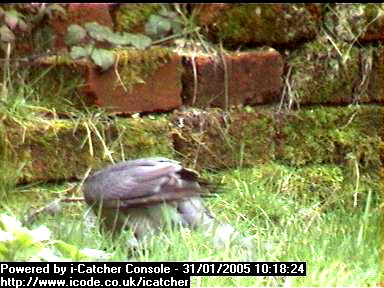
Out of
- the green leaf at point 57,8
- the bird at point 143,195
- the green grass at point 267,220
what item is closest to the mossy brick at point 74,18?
the green leaf at point 57,8

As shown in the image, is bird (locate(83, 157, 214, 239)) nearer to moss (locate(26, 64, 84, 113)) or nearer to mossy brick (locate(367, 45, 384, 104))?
moss (locate(26, 64, 84, 113))

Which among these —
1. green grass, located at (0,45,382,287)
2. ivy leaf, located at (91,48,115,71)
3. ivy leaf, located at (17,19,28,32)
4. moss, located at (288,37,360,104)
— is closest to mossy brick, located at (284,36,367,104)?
moss, located at (288,37,360,104)

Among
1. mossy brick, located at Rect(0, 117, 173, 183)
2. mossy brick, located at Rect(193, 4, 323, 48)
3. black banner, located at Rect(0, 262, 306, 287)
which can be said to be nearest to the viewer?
black banner, located at Rect(0, 262, 306, 287)

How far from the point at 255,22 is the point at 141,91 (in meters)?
0.26

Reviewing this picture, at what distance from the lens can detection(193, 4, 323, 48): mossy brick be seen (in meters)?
2.07

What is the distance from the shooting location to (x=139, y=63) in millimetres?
2031

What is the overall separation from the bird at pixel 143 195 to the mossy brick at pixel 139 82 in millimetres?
293

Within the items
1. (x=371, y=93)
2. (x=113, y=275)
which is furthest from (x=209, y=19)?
(x=113, y=275)

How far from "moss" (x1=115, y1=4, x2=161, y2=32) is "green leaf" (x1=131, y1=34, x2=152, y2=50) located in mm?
23

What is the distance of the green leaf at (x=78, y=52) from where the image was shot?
6.56 feet

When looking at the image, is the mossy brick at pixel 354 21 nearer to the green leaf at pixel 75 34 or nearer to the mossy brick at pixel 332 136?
the mossy brick at pixel 332 136

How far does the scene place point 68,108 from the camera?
201cm

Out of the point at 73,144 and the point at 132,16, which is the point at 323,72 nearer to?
the point at 132,16

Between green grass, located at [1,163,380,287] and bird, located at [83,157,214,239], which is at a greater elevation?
bird, located at [83,157,214,239]
